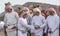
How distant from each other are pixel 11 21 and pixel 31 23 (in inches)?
25.2

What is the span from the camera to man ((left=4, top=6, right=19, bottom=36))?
12.6 m

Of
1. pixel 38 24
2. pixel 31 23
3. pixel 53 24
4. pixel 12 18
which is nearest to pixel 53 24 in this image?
pixel 53 24

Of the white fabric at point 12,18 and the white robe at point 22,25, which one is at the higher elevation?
the white fabric at point 12,18

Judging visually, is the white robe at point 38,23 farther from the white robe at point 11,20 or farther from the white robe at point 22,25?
the white robe at point 11,20

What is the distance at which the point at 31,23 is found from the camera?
41.2ft

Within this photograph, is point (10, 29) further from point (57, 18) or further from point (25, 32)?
point (57, 18)

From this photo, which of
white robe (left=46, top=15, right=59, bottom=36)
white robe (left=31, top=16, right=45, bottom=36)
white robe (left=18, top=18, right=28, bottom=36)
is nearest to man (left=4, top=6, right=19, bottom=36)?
white robe (left=18, top=18, right=28, bottom=36)

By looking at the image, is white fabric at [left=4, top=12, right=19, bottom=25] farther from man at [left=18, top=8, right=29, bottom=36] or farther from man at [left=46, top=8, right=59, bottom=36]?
man at [left=46, top=8, right=59, bottom=36]

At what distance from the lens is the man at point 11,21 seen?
41.3 ft

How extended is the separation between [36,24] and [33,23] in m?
0.13

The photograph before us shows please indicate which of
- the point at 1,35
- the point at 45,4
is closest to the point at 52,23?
the point at 1,35

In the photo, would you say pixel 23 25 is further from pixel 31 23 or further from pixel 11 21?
pixel 11 21

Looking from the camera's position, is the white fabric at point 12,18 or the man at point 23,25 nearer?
the man at point 23,25

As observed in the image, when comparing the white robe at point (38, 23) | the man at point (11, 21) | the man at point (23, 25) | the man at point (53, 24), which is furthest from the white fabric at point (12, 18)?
the man at point (53, 24)
